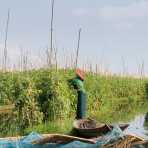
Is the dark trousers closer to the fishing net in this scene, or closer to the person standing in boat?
the person standing in boat

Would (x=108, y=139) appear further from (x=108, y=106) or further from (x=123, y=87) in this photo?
(x=123, y=87)

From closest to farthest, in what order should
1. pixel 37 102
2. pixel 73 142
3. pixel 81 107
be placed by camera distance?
pixel 73 142
pixel 81 107
pixel 37 102

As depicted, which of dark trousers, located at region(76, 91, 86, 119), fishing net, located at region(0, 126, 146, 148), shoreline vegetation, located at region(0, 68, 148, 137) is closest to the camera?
fishing net, located at region(0, 126, 146, 148)

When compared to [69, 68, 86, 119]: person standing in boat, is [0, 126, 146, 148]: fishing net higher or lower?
lower

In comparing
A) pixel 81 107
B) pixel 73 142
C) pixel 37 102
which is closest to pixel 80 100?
pixel 81 107

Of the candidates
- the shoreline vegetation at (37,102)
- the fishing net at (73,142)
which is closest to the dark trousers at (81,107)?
the shoreline vegetation at (37,102)

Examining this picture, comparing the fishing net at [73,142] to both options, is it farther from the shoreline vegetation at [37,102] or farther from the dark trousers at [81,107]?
the shoreline vegetation at [37,102]

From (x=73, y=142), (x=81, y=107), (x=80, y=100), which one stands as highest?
(x=80, y=100)

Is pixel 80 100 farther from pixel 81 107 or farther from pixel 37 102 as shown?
pixel 37 102

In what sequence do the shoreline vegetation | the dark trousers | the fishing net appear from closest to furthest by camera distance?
the fishing net, the dark trousers, the shoreline vegetation

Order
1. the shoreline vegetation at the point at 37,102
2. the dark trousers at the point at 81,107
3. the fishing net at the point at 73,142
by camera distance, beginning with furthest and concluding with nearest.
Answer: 1. the shoreline vegetation at the point at 37,102
2. the dark trousers at the point at 81,107
3. the fishing net at the point at 73,142

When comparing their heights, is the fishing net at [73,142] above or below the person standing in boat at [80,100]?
below

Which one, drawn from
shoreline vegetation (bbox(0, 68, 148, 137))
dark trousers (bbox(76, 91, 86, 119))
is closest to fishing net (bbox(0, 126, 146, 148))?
dark trousers (bbox(76, 91, 86, 119))

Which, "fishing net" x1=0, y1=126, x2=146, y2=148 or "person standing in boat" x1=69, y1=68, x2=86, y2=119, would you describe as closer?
"fishing net" x1=0, y1=126, x2=146, y2=148
